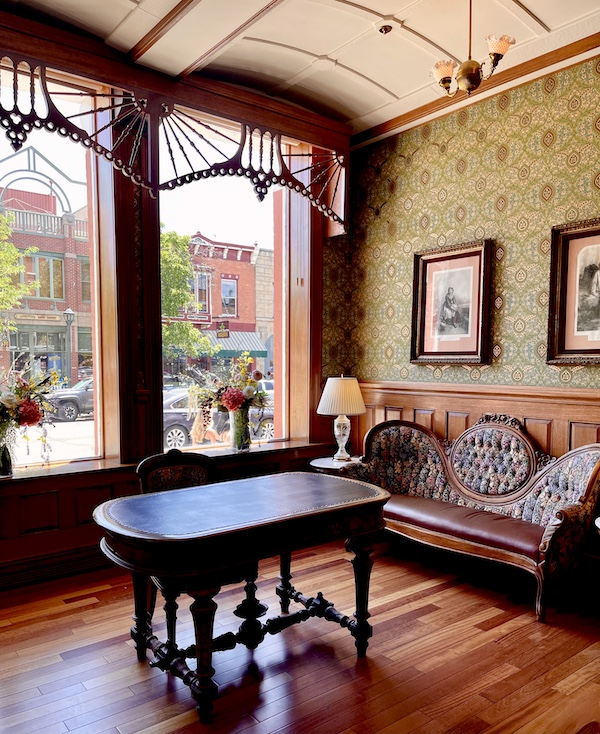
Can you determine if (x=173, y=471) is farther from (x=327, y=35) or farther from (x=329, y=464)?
(x=327, y=35)

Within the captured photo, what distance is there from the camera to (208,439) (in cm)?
479

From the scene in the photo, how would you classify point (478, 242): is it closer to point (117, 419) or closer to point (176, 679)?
point (117, 419)

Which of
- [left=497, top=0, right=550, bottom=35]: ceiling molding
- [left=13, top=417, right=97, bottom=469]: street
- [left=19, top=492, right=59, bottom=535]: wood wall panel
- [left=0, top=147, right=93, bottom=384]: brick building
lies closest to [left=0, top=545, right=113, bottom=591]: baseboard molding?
[left=19, top=492, right=59, bottom=535]: wood wall panel

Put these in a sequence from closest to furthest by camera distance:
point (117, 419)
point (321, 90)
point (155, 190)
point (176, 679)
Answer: point (176, 679), point (155, 190), point (117, 419), point (321, 90)

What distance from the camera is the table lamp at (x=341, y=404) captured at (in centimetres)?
468

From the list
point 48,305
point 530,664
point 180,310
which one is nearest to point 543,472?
point 530,664

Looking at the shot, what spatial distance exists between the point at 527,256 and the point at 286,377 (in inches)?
94.7

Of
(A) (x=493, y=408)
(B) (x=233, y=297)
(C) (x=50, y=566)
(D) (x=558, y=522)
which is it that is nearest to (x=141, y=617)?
(C) (x=50, y=566)

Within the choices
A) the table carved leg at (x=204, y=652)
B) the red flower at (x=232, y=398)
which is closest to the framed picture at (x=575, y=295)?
the red flower at (x=232, y=398)

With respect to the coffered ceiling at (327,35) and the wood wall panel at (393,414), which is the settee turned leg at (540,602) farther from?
the coffered ceiling at (327,35)

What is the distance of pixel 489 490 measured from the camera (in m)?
3.99

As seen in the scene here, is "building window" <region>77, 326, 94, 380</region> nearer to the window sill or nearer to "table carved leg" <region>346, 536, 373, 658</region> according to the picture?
the window sill

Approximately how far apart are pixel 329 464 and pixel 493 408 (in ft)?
4.53

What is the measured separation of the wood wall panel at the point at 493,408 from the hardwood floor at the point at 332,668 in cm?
97
